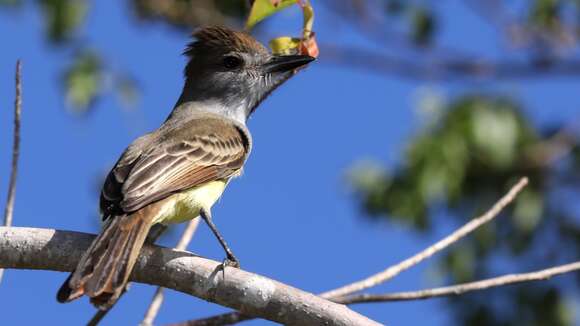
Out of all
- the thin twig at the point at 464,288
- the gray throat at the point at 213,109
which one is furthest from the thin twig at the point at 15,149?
the gray throat at the point at 213,109

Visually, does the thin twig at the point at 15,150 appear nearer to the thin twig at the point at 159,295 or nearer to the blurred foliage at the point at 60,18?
the thin twig at the point at 159,295

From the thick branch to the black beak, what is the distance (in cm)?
188

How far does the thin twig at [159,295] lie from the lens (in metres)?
4.77

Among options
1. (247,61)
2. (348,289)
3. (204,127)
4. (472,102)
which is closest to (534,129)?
(472,102)

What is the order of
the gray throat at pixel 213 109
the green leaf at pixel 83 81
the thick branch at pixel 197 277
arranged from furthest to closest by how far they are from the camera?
the green leaf at pixel 83 81 → the gray throat at pixel 213 109 → the thick branch at pixel 197 277

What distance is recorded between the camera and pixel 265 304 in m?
3.97

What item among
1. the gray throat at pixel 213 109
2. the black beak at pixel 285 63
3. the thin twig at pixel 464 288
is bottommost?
the thin twig at pixel 464 288

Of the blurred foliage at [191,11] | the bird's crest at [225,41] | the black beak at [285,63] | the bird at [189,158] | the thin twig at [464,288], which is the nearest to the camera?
the bird at [189,158]

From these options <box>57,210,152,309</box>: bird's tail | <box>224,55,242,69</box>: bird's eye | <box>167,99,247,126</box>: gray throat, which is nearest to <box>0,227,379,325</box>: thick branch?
<box>57,210,152,309</box>: bird's tail

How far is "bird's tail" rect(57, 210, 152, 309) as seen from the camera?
13.6 ft

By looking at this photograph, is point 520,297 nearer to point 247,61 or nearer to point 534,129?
point 534,129

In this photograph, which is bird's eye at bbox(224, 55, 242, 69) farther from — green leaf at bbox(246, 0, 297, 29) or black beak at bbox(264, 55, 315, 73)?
green leaf at bbox(246, 0, 297, 29)

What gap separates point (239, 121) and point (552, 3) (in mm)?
3209

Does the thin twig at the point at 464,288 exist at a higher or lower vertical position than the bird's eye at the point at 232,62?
lower
